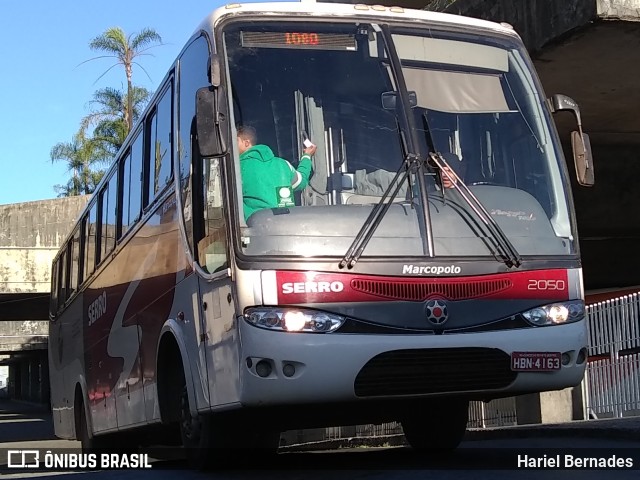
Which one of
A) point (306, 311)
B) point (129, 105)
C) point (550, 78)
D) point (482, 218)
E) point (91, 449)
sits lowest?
point (91, 449)

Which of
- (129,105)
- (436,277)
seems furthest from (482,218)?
(129,105)

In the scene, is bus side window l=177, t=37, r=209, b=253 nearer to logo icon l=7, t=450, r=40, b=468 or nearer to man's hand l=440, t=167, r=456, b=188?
man's hand l=440, t=167, r=456, b=188

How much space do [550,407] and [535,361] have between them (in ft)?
26.5

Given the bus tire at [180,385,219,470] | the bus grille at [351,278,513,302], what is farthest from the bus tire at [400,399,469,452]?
the bus grille at [351,278,513,302]

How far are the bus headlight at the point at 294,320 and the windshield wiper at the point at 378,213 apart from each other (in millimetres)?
358

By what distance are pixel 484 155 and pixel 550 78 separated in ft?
25.4

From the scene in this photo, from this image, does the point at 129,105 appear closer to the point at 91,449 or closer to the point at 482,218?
the point at 91,449

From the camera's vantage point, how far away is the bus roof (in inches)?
297

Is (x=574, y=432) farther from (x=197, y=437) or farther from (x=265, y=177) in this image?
(x=265, y=177)

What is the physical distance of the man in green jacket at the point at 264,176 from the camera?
6961 mm

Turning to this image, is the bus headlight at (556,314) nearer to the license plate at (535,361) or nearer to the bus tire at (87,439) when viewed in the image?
the license plate at (535,361)

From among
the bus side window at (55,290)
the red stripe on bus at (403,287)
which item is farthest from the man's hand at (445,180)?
the bus side window at (55,290)

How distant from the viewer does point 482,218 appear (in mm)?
7059

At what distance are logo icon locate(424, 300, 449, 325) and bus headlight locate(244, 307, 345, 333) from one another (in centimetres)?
58
